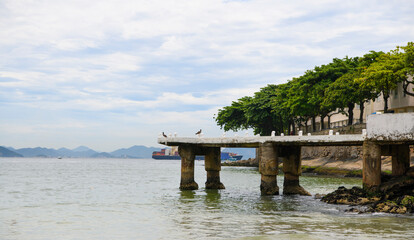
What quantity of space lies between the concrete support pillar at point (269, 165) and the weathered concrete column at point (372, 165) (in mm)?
6918

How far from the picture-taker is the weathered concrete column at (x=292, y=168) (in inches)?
1454

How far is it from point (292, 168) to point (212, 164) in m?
7.68

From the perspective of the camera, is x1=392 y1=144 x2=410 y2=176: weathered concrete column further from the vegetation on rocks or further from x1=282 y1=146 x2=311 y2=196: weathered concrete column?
x1=282 y1=146 x2=311 y2=196: weathered concrete column

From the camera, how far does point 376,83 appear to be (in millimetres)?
47750

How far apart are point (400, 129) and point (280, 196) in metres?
11.3

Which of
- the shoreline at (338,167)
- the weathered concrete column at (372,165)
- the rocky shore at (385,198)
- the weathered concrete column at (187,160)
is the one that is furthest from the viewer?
the shoreline at (338,167)

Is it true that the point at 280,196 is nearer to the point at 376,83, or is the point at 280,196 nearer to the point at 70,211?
the point at 70,211

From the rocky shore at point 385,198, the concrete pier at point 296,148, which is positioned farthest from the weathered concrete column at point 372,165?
the rocky shore at point 385,198

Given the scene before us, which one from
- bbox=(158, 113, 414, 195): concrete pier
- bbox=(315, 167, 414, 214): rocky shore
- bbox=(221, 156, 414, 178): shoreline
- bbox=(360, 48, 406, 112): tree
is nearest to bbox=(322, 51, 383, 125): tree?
bbox=(360, 48, 406, 112): tree

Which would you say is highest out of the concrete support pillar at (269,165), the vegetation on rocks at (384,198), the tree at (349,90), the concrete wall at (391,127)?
the tree at (349,90)

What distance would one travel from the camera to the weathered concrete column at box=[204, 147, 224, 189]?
4181cm

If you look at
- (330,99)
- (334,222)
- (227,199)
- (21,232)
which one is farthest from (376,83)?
(21,232)

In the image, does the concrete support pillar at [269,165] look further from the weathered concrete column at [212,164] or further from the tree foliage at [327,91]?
the tree foliage at [327,91]

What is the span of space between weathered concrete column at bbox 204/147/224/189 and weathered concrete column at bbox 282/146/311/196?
6.76 m
